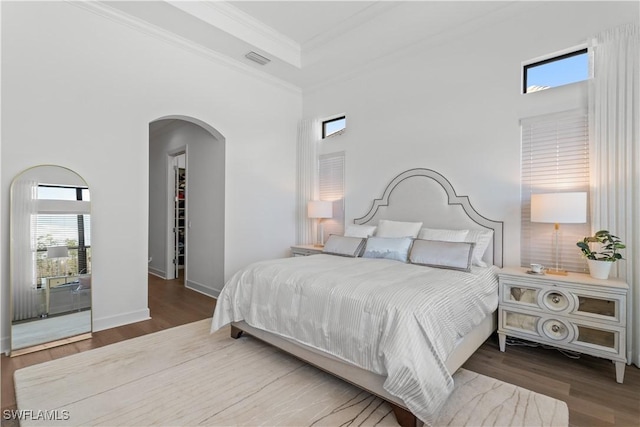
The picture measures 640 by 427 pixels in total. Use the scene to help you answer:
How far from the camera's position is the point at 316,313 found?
7.17 feet

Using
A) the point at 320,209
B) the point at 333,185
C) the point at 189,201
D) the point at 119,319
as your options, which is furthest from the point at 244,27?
the point at 119,319

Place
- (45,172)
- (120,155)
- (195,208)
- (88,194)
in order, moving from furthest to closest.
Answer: (195,208) → (120,155) → (88,194) → (45,172)

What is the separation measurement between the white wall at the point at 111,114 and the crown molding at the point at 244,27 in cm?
57

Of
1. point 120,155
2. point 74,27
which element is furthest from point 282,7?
point 120,155

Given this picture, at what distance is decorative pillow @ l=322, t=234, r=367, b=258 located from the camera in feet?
11.6

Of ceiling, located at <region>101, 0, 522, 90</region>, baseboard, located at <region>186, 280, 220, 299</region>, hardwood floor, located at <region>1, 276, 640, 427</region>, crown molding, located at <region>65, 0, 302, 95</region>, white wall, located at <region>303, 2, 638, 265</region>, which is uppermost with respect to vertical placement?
ceiling, located at <region>101, 0, 522, 90</region>

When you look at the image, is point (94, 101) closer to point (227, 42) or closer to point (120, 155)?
point (120, 155)

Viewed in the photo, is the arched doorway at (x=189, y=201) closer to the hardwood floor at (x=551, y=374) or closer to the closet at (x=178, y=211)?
the closet at (x=178, y=211)

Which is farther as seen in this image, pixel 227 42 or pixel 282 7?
pixel 227 42

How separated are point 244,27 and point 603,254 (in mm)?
4198

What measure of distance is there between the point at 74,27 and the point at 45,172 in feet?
4.60

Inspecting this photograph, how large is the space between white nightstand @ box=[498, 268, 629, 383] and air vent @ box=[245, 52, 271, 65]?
3710 mm

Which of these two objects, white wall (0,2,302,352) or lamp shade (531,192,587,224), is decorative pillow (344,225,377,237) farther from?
lamp shade (531,192,587,224)

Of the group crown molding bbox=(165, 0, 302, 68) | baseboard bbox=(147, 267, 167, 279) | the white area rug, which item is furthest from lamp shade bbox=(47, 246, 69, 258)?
baseboard bbox=(147, 267, 167, 279)
